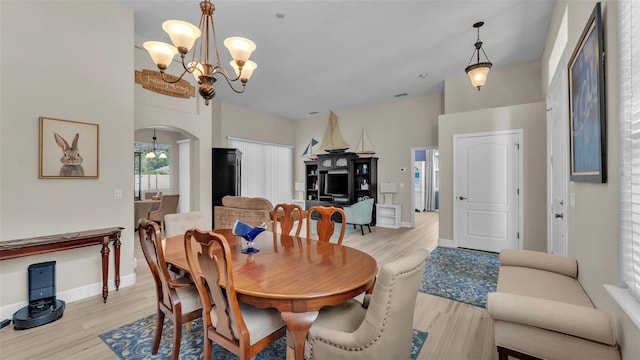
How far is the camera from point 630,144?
1224 millimetres

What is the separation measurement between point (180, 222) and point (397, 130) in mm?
5729

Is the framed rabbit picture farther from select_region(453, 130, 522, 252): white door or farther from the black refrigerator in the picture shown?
select_region(453, 130, 522, 252): white door

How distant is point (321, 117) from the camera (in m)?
8.44

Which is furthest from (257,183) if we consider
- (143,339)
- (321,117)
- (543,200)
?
(543,200)

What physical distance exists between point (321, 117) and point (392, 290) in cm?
765

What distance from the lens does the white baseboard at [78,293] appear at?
95.1 inches

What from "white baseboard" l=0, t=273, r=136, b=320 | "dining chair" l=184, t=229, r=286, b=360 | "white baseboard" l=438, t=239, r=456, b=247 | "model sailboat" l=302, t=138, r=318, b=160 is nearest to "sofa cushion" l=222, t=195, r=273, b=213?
"white baseboard" l=0, t=273, r=136, b=320

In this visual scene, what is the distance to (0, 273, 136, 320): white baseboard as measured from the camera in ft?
7.93

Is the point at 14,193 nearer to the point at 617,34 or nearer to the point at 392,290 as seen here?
the point at 392,290

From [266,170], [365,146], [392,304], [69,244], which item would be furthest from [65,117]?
[365,146]

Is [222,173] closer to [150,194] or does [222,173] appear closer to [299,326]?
[150,194]

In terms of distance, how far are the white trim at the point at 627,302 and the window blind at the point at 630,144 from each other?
2 centimetres

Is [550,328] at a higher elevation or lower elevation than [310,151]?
lower

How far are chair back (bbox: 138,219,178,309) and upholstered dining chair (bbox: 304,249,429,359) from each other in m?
1.02
